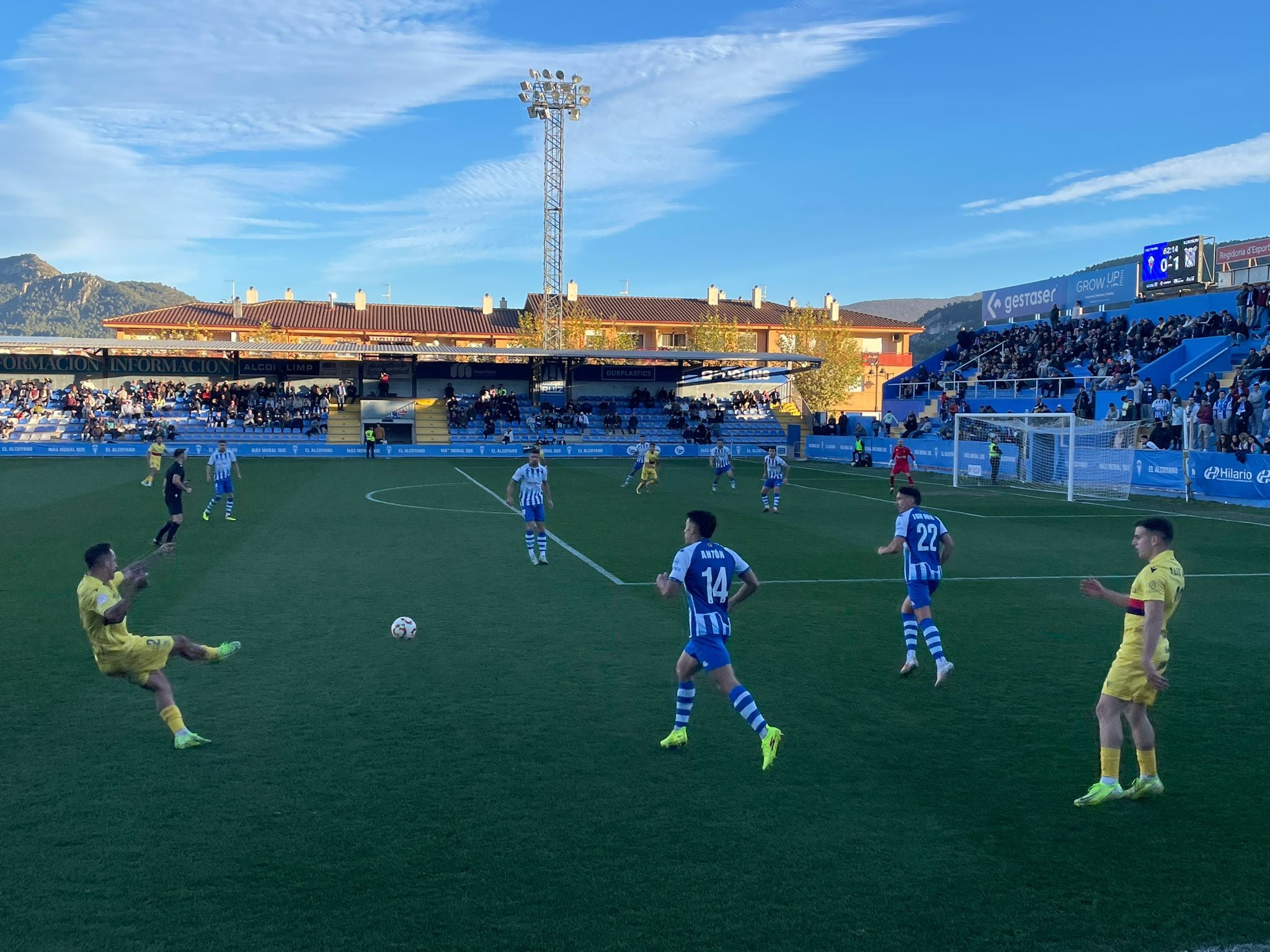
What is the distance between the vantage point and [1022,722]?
8.36 meters

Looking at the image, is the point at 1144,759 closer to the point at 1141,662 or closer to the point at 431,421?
the point at 1141,662

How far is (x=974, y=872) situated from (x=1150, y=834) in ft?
4.48

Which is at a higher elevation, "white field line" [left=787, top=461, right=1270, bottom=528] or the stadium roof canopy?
the stadium roof canopy

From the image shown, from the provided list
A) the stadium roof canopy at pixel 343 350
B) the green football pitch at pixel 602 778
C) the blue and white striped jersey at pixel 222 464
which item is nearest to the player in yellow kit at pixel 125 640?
the green football pitch at pixel 602 778

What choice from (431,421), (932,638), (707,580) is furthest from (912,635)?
(431,421)

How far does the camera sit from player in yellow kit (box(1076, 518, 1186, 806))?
6.22 meters

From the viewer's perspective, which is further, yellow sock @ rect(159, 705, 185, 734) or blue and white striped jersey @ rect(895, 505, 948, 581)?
blue and white striped jersey @ rect(895, 505, 948, 581)

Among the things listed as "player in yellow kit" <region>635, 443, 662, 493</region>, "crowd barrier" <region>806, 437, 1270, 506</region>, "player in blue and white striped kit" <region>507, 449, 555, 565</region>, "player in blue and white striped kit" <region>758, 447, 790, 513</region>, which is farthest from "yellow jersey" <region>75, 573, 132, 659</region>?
"crowd barrier" <region>806, 437, 1270, 506</region>

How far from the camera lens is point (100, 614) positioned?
7.11 m

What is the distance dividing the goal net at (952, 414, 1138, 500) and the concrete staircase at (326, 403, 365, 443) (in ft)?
113

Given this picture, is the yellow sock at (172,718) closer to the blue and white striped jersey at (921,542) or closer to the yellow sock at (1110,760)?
the blue and white striped jersey at (921,542)

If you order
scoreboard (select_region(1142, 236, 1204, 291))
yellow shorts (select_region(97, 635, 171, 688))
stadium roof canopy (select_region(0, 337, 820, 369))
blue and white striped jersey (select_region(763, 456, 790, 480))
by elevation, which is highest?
scoreboard (select_region(1142, 236, 1204, 291))

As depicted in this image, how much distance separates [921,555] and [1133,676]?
3363mm

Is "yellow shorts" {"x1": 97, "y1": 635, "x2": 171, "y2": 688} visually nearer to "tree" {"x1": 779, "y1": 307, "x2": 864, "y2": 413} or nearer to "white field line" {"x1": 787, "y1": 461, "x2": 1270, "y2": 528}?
"white field line" {"x1": 787, "y1": 461, "x2": 1270, "y2": 528}
